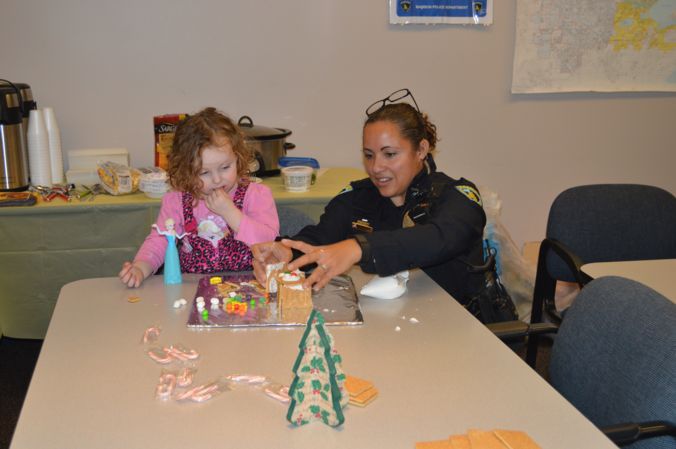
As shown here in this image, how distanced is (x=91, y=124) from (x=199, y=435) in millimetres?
2612

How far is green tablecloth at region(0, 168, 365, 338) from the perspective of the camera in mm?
2844

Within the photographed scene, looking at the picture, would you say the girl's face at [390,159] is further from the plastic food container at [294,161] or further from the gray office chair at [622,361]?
the plastic food container at [294,161]

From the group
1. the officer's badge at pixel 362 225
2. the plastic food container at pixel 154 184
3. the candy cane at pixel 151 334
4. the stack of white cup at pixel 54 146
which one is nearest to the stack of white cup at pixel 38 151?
the stack of white cup at pixel 54 146

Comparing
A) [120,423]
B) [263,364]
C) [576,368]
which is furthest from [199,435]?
[576,368]

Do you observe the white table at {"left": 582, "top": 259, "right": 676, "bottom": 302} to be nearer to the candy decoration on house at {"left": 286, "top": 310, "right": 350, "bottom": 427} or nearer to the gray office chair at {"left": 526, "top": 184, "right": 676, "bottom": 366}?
the gray office chair at {"left": 526, "top": 184, "right": 676, "bottom": 366}

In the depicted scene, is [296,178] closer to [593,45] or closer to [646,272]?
[646,272]

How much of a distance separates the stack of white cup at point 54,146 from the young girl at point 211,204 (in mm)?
1208

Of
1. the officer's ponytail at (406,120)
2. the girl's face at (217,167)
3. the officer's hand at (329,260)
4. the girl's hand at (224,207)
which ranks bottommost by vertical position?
the officer's hand at (329,260)

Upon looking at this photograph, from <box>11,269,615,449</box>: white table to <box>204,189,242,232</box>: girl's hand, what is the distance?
1.37 feet

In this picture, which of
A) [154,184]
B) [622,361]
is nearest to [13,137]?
[154,184]

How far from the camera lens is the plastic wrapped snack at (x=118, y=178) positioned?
2955 mm

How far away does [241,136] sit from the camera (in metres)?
2.17

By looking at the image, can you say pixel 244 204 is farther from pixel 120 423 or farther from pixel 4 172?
pixel 4 172

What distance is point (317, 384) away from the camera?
3.75 ft
